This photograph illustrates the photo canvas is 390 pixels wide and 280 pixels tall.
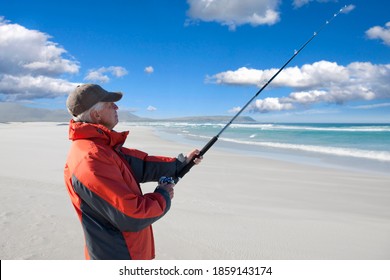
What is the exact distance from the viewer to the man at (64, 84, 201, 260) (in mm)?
1751

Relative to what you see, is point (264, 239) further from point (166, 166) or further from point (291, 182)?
point (291, 182)

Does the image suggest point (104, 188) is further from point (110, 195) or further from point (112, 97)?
point (112, 97)

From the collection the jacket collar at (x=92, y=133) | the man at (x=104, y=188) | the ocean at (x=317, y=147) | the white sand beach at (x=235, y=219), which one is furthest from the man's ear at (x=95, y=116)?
the ocean at (x=317, y=147)

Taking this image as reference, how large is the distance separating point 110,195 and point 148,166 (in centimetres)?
83

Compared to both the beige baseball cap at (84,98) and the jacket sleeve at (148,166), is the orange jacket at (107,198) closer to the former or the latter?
the beige baseball cap at (84,98)

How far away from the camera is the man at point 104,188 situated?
1751mm

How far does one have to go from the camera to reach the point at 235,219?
17.5 feet

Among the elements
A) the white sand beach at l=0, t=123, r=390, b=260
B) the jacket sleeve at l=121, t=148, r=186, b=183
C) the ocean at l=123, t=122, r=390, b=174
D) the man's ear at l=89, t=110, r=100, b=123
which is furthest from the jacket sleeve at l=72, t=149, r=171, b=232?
the ocean at l=123, t=122, r=390, b=174

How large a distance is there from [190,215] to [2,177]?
4.72 meters

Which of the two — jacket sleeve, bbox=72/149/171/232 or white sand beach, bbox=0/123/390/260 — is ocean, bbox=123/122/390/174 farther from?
jacket sleeve, bbox=72/149/171/232

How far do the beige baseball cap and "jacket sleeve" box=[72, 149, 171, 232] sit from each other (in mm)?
396

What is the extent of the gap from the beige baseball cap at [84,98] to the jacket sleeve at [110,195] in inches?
15.6

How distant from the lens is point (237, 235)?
4.64 meters
